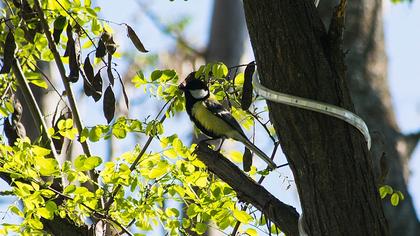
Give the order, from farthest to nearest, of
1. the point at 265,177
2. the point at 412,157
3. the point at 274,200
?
the point at 412,157, the point at 265,177, the point at 274,200

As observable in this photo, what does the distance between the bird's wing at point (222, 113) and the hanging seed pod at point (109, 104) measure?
1283 mm

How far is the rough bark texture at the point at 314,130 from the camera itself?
2.78 m

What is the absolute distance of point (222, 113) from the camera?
15.6 ft

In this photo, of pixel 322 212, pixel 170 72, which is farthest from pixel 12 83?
pixel 322 212

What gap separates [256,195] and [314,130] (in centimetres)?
46

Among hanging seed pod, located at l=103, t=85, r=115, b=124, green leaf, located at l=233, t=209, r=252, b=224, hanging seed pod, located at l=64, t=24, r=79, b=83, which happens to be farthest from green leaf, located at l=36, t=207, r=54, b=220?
green leaf, located at l=233, t=209, r=252, b=224

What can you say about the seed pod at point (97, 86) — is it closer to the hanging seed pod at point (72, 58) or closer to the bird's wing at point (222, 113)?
the hanging seed pod at point (72, 58)

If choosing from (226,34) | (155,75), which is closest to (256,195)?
(155,75)

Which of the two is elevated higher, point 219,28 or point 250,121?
point 219,28

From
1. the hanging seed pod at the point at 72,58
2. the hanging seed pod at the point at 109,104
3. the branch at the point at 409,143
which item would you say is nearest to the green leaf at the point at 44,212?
the hanging seed pod at the point at 109,104

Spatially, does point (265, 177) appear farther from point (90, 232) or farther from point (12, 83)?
point (12, 83)

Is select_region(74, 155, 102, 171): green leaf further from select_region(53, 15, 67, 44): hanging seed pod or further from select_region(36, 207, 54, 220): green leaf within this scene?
select_region(53, 15, 67, 44): hanging seed pod

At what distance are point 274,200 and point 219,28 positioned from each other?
19.9 feet

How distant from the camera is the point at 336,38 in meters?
2.84
